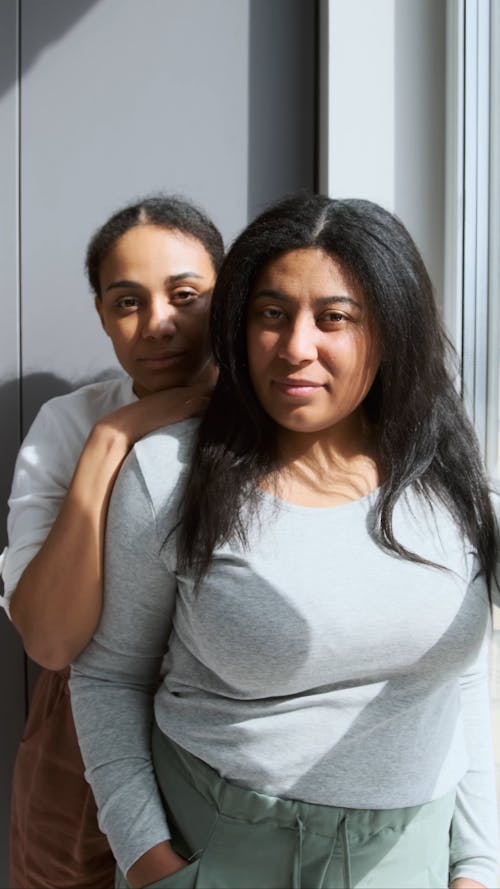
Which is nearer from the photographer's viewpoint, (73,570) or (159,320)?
(73,570)

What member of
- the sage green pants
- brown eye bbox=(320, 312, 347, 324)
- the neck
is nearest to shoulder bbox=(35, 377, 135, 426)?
the neck

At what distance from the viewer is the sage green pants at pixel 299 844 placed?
1.20 m

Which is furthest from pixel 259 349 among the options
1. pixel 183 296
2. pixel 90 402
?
pixel 90 402

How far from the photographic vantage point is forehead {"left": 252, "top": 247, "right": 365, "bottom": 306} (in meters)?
1.21

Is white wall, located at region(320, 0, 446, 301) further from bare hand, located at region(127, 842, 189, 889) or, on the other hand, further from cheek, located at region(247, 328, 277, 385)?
bare hand, located at region(127, 842, 189, 889)

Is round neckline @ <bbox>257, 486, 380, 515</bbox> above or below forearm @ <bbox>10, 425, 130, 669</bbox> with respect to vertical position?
above

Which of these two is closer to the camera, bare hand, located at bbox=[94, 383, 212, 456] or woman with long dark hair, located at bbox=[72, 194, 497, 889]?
woman with long dark hair, located at bbox=[72, 194, 497, 889]

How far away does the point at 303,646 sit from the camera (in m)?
1.18

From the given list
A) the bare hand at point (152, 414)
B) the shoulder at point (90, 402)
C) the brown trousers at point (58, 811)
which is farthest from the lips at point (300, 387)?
the brown trousers at point (58, 811)

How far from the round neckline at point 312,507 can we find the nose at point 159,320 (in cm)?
35

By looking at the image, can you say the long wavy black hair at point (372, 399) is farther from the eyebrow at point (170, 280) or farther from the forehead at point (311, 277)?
the eyebrow at point (170, 280)

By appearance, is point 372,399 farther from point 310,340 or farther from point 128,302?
point 128,302

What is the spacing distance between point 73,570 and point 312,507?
0.35 metres

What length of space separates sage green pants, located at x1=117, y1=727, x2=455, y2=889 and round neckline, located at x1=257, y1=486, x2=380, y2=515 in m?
0.37
